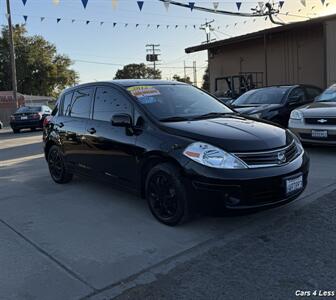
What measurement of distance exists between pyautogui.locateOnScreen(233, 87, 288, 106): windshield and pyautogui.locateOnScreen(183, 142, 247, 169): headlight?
639 centimetres

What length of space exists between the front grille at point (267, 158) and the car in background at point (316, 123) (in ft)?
12.9

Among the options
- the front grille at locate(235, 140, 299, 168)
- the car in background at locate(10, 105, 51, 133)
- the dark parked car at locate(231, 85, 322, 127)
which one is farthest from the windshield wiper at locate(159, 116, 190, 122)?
the car in background at locate(10, 105, 51, 133)

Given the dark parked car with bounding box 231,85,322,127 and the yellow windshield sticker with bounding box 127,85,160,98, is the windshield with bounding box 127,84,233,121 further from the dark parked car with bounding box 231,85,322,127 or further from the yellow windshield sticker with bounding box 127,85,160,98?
the dark parked car with bounding box 231,85,322,127

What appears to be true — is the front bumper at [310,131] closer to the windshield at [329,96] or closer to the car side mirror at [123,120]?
the windshield at [329,96]

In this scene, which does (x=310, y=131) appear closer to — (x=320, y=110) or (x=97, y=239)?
(x=320, y=110)

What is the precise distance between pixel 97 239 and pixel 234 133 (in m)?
1.79

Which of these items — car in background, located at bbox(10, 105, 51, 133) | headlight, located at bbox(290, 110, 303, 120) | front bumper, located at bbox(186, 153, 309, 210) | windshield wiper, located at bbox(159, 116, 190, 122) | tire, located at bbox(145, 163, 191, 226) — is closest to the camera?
front bumper, located at bbox(186, 153, 309, 210)

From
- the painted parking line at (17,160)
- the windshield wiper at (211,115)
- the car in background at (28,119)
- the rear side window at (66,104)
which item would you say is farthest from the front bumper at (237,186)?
the car in background at (28,119)

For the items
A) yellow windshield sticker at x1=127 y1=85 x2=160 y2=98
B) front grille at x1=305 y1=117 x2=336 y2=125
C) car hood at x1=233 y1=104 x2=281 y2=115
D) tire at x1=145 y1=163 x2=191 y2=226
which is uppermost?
yellow windshield sticker at x1=127 y1=85 x2=160 y2=98

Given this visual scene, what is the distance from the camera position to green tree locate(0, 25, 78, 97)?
5831 cm

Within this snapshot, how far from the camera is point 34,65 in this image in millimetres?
59531

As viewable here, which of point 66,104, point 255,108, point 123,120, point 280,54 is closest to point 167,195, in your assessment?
point 123,120

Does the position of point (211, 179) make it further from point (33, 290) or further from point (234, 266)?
point (33, 290)

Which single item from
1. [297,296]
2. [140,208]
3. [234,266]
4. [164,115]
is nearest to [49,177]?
[140,208]
